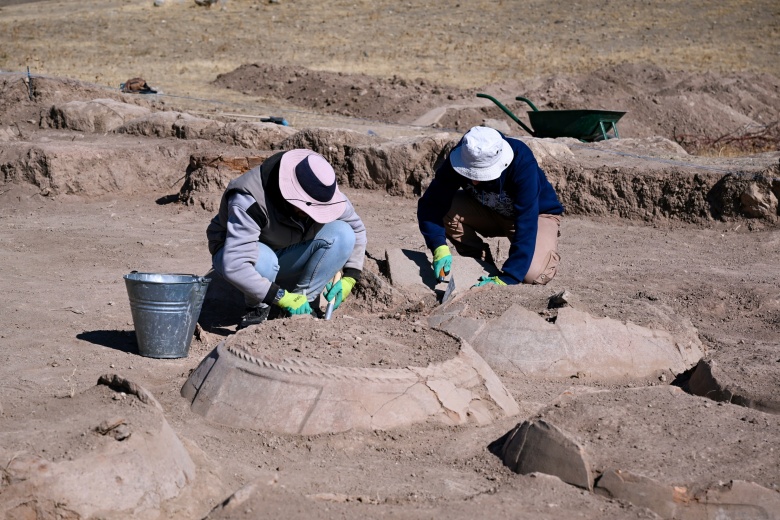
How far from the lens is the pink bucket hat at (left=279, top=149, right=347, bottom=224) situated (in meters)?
4.34

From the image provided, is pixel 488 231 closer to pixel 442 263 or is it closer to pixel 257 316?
pixel 442 263

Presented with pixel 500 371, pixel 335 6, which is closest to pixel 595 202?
pixel 500 371

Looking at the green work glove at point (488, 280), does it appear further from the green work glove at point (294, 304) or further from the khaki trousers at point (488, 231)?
the green work glove at point (294, 304)

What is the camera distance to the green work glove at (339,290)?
4863 millimetres

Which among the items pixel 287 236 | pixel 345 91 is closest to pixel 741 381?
pixel 287 236

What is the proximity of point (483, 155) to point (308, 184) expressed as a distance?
106 cm

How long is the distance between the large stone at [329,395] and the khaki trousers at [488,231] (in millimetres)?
1775

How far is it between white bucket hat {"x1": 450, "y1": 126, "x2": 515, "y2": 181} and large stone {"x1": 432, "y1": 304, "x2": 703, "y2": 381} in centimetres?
84

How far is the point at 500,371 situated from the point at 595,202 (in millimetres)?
3870

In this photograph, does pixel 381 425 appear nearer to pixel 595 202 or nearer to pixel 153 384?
pixel 153 384

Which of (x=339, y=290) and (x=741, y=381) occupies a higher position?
(x=741, y=381)

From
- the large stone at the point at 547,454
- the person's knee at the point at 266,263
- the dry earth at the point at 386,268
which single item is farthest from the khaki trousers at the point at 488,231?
the large stone at the point at 547,454

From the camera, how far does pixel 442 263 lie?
509cm

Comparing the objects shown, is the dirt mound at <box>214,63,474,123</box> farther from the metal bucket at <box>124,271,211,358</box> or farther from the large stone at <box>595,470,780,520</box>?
the large stone at <box>595,470,780,520</box>
